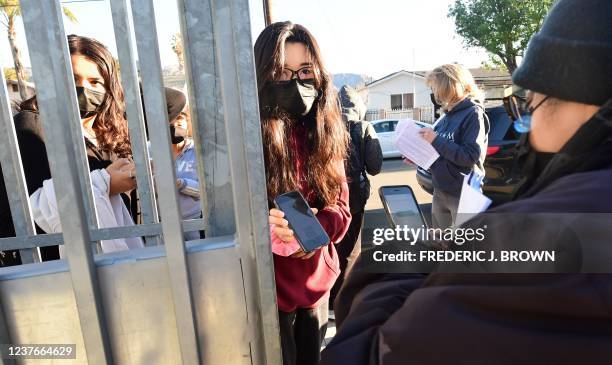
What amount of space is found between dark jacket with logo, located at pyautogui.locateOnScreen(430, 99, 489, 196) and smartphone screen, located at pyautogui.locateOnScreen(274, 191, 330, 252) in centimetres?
218

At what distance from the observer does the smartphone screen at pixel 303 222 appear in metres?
1.18

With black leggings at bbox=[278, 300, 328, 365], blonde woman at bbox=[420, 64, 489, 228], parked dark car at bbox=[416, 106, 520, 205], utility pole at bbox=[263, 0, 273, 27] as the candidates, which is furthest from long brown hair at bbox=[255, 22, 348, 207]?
parked dark car at bbox=[416, 106, 520, 205]

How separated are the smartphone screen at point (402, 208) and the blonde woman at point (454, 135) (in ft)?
5.69

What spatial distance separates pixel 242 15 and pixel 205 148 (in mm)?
266

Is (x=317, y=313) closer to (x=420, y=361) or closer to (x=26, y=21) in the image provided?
(x=420, y=361)

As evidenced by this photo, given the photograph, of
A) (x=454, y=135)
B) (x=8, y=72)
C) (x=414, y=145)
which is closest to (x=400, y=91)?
(x=8, y=72)

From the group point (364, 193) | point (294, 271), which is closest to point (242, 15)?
point (294, 271)

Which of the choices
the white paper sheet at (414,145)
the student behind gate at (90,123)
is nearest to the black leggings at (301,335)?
the student behind gate at (90,123)

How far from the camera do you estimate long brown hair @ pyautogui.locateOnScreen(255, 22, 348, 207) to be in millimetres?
1615

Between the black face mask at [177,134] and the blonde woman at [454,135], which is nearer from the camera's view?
the black face mask at [177,134]

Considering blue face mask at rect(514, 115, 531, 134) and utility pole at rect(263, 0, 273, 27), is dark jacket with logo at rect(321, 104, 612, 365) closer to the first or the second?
blue face mask at rect(514, 115, 531, 134)

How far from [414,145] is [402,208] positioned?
2002mm

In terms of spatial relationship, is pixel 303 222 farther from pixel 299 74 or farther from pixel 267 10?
pixel 267 10

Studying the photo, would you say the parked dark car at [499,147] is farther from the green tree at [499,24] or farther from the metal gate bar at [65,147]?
the green tree at [499,24]
